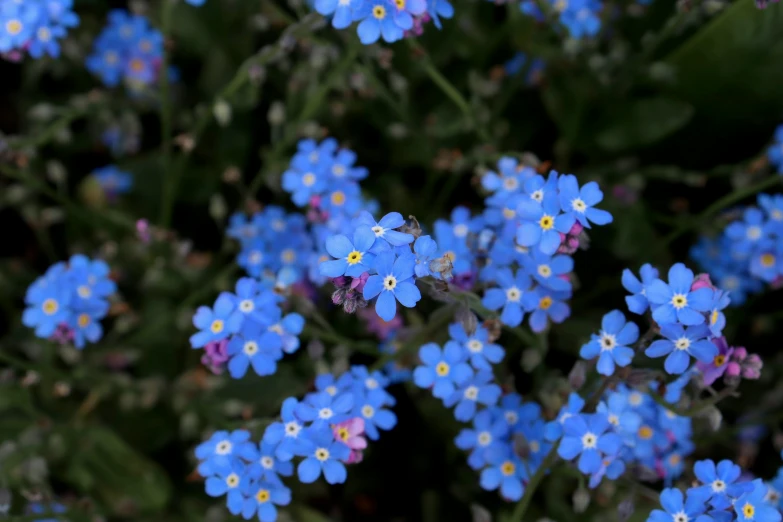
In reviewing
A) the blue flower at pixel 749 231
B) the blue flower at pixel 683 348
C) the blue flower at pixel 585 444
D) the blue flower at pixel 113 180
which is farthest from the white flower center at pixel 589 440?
the blue flower at pixel 113 180

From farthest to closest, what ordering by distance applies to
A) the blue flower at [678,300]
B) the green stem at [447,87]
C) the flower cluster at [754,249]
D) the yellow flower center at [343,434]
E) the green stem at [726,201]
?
the flower cluster at [754,249]
the green stem at [726,201]
the green stem at [447,87]
the yellow flower center at [343,434]
the blue flower at [678,300]

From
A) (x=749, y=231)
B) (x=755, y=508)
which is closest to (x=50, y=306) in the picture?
(x=755, y=508)

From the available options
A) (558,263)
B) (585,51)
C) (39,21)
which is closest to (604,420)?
(558,263)

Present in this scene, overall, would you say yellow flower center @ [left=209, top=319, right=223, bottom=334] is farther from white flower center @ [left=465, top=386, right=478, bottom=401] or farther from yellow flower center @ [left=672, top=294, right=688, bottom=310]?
yellow flower center @ [left=672, top=294, right=688, bottom=310]

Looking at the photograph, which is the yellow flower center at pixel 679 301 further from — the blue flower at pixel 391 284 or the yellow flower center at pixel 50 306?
the yellow flower center at pixel 50 306

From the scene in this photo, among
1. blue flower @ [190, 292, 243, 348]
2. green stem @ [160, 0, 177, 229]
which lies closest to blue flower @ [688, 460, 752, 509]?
blue flower @ [190, 292, 243, 348]

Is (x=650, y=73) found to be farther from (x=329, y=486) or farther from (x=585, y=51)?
(x=329, y=486)

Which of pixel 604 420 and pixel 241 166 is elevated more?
pixel 241 166
